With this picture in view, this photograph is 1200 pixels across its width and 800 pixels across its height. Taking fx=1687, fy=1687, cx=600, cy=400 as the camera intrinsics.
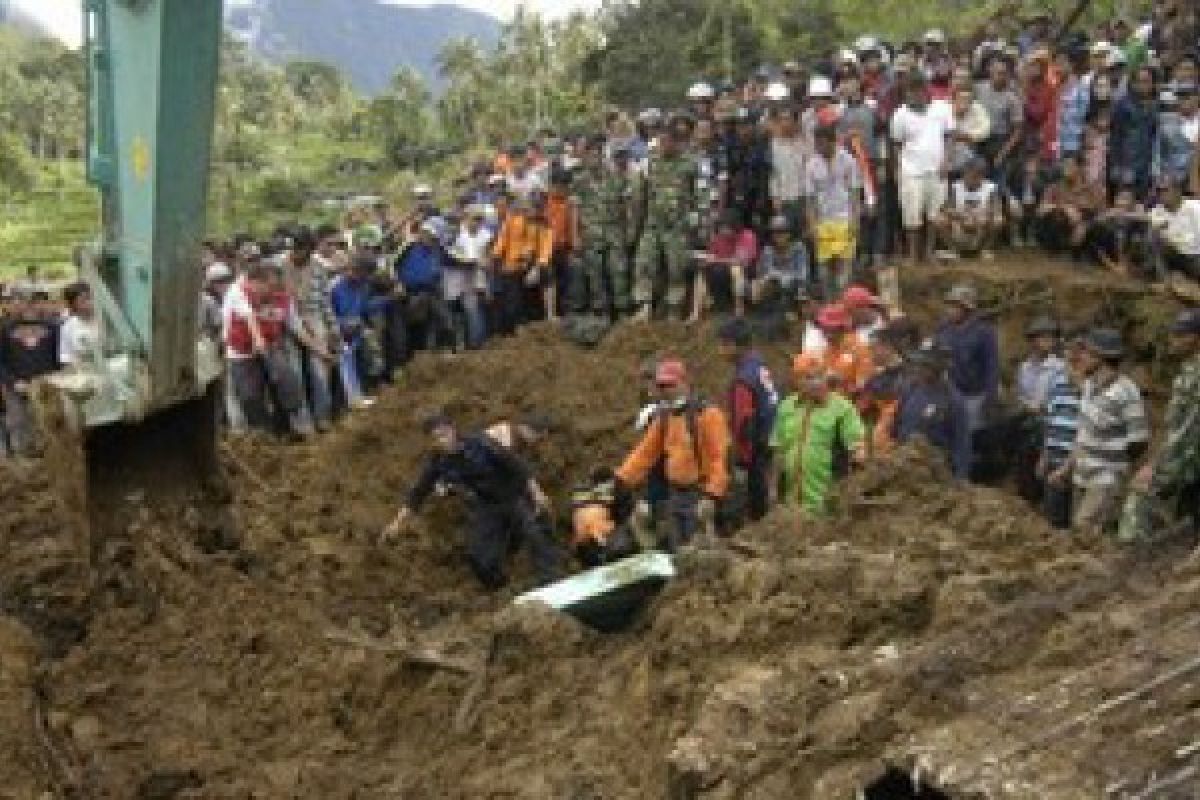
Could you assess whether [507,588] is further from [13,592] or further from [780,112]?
[780,112]

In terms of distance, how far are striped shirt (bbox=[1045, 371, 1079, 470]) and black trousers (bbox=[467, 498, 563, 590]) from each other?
3.12 metres

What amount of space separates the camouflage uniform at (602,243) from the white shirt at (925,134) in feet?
7.51

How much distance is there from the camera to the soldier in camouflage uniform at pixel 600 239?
45.1ft

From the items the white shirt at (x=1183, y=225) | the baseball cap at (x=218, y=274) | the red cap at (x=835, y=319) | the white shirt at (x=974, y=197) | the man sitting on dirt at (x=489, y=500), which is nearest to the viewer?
the man sitting on dirt at (x=489, y=500)

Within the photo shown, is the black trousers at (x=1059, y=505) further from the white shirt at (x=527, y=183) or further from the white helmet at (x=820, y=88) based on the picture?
the white shirt at (x=527, y=183)

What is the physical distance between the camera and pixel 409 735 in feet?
26.1

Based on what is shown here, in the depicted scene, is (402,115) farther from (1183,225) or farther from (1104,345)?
(1104,345)

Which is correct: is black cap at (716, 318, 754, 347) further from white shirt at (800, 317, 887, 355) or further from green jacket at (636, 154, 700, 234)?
green jacket at (636, 154, 700, 234)

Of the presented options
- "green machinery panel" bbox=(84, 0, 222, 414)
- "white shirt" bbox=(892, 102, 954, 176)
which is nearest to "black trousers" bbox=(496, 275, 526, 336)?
"white shirt" bbox=(892, 102, 954, 176)

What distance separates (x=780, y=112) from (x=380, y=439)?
4190 mm

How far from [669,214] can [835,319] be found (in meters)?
2.93

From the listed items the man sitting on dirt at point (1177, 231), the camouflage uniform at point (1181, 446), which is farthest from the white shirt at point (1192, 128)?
the camouflage uniform at point (1181, 446)

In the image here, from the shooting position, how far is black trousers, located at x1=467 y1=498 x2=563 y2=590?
10781 millimetres

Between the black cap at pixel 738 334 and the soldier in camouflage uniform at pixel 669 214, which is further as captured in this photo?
the soldier in camouflage uniform at pixel 669 214
